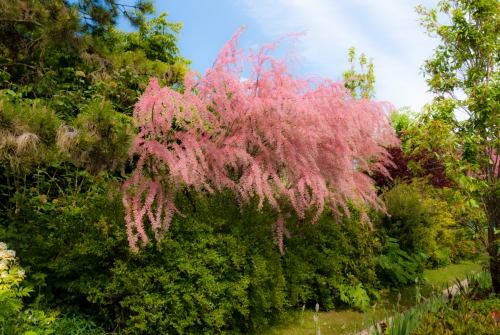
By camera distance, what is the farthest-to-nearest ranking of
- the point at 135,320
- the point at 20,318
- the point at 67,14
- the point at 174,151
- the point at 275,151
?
the point at 67,14 → the point at 275,151 → the point at 174,151 → the point at 135,320 → the point at 20,318

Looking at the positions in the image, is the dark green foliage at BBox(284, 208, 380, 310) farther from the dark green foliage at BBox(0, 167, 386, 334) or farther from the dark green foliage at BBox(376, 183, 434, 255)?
the dark green foliage at BBox(376, 183, 434, 255)

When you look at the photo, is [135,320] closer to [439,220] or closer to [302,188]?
[302,188]

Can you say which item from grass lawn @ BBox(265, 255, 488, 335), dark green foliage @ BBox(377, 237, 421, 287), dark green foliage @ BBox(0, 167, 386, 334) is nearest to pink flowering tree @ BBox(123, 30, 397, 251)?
dark green foliage @ BBox(0, 167, 386, 334)

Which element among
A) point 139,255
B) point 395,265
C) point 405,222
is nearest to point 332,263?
point 395,265

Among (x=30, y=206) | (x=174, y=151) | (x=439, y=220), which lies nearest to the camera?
(x=174, y=151)

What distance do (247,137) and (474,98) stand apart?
3199 mm

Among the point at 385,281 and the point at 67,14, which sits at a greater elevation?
the point at 67,14

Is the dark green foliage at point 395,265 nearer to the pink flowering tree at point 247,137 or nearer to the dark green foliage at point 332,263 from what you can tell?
the dark green foliage at point 332,263

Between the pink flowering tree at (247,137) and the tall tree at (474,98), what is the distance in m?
1.05

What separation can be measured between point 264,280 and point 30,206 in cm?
349

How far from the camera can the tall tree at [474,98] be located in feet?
18.4

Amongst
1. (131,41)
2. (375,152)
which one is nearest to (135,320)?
(375,152)

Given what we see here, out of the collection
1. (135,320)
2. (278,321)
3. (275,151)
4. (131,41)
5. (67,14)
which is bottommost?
(278,321)

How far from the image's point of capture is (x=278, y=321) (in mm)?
5309
